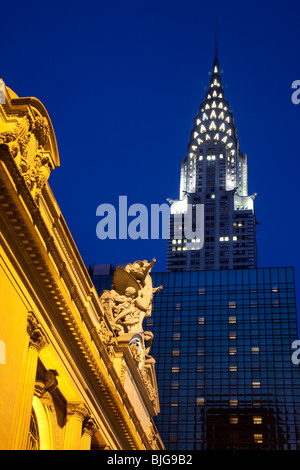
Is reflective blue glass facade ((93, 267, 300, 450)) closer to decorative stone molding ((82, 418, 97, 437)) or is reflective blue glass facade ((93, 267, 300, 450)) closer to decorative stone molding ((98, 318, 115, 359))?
decorative stone molding ((98, 318, 115, 359))

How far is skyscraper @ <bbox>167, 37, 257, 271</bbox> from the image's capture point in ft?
539

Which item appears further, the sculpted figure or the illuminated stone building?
the sculpted figure

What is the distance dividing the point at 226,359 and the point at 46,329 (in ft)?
329

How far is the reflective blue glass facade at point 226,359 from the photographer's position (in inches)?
4851

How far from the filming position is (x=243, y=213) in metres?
172

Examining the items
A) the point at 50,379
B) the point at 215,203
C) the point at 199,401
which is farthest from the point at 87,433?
the point at 215,203

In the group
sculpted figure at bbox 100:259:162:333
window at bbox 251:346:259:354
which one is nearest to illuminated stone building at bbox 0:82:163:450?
sculpted figure at bbox 100:259:162:333

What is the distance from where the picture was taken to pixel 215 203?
6831 inches

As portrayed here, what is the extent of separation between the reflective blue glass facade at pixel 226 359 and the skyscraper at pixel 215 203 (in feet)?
77.0

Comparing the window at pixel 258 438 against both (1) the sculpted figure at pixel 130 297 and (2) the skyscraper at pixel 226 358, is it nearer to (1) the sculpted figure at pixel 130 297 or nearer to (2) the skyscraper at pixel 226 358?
(2) the skyscraper at pixel 226 358

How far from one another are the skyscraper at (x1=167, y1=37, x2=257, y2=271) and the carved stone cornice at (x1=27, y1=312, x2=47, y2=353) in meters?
130

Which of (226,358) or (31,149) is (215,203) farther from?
(31,149)

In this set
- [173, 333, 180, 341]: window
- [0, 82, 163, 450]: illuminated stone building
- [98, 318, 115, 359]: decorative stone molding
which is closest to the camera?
[0, 82, 163, 450]: illuminated stone building
